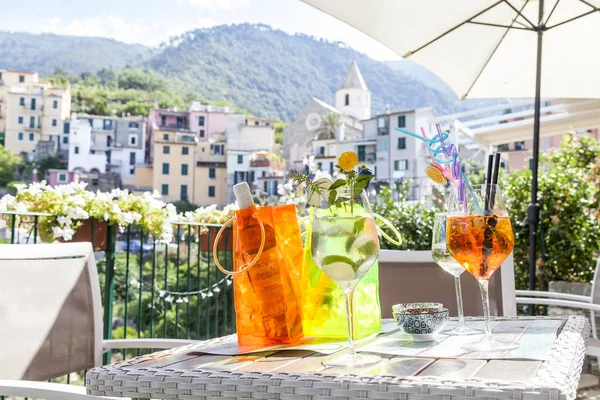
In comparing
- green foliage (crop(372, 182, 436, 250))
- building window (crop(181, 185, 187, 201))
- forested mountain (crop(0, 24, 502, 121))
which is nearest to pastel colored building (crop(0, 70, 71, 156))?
forested mountain (crop(0, 24, 502, 121))

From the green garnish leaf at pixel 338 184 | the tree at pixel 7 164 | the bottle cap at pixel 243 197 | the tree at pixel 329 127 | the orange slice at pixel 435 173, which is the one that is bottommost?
the bottle cap at pixel 243 197

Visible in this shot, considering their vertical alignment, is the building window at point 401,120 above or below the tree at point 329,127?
below

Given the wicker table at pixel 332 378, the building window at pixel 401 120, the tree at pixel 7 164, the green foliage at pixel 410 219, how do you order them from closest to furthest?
1. the wicker table at pixel 332 378
2. the green foliage at pixel 410 219
3. the building window at pixel 401 120
4. the tree at pixel 7 164

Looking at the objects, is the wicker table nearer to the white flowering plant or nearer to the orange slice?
the orange slice

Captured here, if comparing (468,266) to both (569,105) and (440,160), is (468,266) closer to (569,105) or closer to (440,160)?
(440,160)

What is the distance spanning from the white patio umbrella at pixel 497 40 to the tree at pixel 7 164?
38.6 metres

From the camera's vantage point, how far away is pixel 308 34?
58.8m

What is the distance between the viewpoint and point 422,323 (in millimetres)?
910

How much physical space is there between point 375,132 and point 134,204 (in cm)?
3428

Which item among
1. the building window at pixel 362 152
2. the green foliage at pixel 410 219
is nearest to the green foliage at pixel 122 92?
the building window at pixel 362 152

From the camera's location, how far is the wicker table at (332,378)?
22.2 inches

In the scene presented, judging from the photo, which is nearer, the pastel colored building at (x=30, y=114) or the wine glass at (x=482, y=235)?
the wine glass at (x=482, y=235)

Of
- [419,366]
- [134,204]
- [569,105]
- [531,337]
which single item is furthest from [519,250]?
[419,366]

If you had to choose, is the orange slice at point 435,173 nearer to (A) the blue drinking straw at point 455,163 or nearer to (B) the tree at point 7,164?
(A) the blue drinking straw at point 455,163
